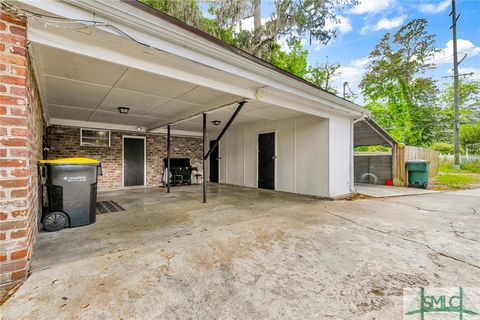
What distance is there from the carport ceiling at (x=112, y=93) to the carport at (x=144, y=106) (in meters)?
0.03

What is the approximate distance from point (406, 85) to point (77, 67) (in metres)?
20.9

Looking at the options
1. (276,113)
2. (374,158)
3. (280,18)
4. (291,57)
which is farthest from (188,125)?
(291,57)

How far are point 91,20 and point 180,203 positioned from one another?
12.9 ft

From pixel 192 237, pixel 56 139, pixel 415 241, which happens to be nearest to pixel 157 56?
pixel 192 237

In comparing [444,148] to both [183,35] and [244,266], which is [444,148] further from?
[183,35]

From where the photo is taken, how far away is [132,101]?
4625mm

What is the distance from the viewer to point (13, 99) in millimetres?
1721

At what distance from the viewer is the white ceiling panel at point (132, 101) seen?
4152mm

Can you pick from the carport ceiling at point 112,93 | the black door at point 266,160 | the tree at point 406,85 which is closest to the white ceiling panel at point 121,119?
the carport ceiling at point 112,93

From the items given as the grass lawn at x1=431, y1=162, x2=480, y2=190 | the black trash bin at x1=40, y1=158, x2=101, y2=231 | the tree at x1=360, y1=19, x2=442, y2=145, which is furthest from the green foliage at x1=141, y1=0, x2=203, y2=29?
the tree at x1=360, y1=19, x2=442, y2=145

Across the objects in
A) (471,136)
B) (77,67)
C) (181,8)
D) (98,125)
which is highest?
(181,8)

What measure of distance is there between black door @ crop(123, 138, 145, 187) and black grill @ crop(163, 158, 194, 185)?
950 mm

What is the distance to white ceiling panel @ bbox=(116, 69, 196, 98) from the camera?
10.7ft

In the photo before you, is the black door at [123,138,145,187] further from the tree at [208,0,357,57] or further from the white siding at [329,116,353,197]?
the tree at [208,0,357,57]
